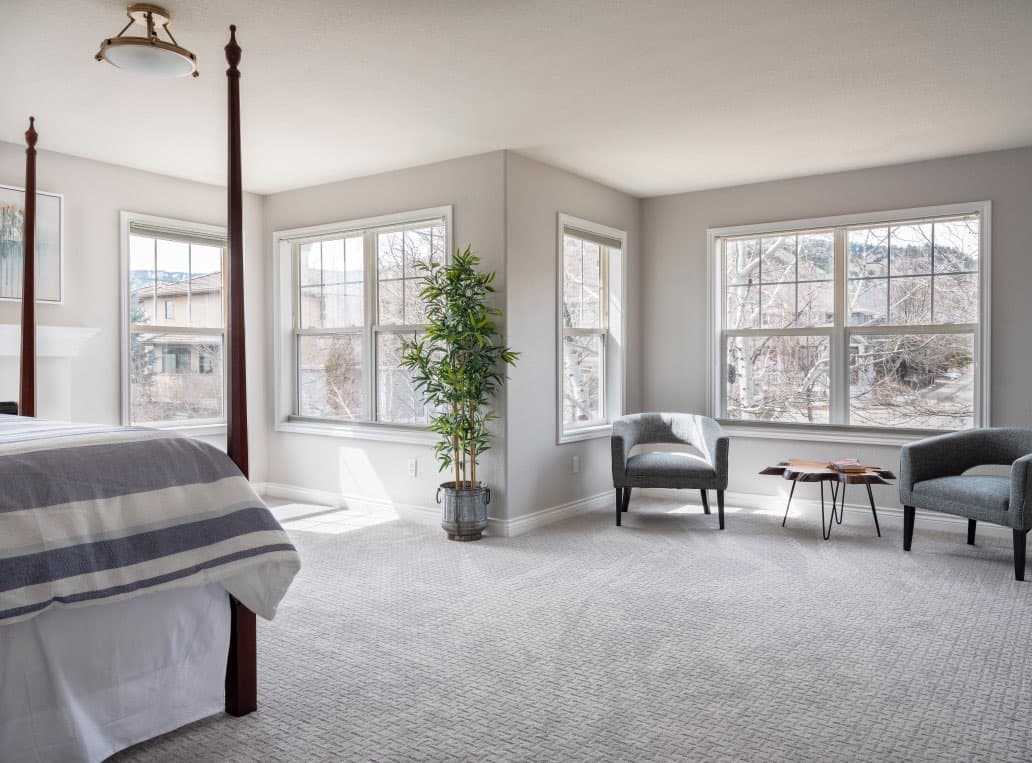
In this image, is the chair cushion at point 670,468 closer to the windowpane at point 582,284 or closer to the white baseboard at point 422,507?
the white baseboard at point 422,507

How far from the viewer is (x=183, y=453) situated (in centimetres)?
221

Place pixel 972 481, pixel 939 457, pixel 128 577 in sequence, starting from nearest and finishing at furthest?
pixel 128 577
pixel 972 481
pixel 939 457

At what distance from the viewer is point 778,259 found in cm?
571

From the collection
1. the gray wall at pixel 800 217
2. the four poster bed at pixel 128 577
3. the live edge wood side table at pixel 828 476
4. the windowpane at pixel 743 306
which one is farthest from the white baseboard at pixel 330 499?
the four poster bed at pixel 128 577

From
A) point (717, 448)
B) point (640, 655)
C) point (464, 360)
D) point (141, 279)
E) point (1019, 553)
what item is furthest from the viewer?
point (141, 279)

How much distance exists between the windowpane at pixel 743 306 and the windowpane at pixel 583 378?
Answer: 1015 mm

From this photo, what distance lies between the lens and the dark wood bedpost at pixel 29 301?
3623 millimetres

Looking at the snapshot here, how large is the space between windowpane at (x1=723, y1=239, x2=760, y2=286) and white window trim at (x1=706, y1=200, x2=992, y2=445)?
8 cm

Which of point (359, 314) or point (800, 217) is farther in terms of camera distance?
point (359, 314)

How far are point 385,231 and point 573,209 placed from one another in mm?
1349

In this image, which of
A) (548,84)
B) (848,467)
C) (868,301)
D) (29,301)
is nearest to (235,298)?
(29,301)

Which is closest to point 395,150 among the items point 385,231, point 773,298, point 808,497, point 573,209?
point 385,231

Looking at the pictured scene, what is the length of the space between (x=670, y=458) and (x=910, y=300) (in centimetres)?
195

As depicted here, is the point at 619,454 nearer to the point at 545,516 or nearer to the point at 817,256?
the point at 545,516
